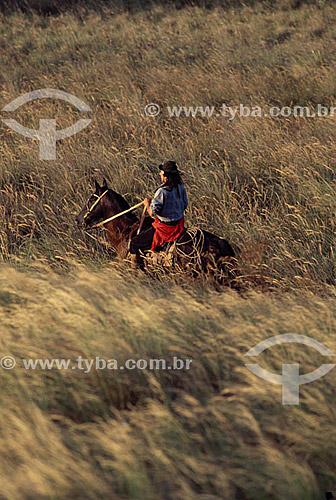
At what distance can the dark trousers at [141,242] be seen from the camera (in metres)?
5.64

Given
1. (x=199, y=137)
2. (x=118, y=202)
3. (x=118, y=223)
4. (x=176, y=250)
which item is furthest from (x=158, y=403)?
(x=199, y=137)

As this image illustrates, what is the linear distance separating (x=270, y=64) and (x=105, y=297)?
9.54 metres

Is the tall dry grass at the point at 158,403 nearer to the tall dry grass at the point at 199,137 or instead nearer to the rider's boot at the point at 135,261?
the rider's boot at the point at 135,261

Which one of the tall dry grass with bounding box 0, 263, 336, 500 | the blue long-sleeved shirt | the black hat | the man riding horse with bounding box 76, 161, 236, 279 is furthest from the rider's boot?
the tall dry grass with bounding box 0, 263, 336, 500

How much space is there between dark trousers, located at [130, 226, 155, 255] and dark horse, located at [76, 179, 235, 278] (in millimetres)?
194

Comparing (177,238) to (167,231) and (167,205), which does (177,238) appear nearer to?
(167,231)

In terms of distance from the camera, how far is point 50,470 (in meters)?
2.58

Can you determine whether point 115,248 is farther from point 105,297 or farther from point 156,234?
point 105,297

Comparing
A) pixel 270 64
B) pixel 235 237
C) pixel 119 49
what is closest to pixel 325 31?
pixel 270 64

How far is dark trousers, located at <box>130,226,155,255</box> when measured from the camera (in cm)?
564

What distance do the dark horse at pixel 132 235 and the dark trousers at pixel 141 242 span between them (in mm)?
194

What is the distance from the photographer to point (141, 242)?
564cm

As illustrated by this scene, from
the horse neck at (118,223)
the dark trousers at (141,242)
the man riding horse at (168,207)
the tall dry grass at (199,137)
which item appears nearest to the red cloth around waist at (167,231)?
the man riding horse at (168,207)

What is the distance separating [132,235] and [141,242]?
0.25 m
